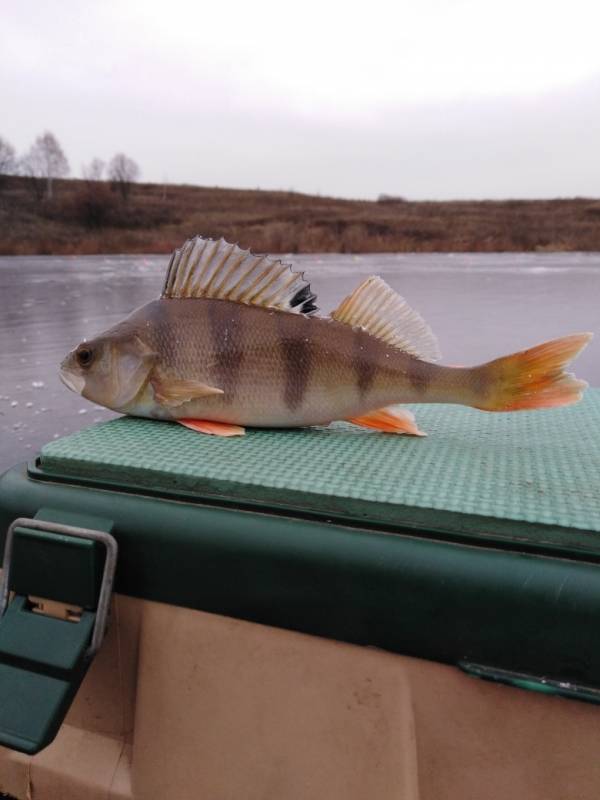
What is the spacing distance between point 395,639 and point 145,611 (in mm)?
443

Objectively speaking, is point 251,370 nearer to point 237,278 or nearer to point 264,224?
point 237,278

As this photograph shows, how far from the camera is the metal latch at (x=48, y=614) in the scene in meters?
1.06

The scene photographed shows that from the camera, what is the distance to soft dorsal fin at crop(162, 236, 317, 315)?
166 cm

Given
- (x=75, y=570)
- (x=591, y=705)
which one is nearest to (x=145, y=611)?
(x=75, y=570)

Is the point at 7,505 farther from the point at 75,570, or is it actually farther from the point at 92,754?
the point at 92,754

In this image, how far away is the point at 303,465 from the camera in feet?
4.25

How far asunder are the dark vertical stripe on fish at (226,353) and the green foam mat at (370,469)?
128 millimetres

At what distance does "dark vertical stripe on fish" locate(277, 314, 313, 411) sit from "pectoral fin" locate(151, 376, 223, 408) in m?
0.16

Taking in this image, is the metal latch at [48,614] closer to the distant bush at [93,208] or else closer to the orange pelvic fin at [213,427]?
the orange pelvic fin at [213,427]

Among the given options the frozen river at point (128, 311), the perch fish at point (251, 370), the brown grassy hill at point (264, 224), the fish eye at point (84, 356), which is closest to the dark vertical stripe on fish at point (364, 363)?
the perch fish at point (251, 370)

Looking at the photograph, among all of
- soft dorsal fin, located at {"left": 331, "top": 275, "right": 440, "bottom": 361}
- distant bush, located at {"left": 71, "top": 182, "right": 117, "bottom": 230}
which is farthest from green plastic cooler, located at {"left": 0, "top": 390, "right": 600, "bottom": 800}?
distant bush, located at {"left": 71, "top": 182, "right": 117, "bottom": 230}

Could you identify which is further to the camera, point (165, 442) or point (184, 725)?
point (165, 442)

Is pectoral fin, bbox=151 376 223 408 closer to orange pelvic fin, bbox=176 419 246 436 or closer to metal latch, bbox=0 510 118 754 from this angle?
orange pelvic fin, bbox=176 419 246 436

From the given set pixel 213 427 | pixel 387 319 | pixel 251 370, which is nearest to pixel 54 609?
pixel 213 427
